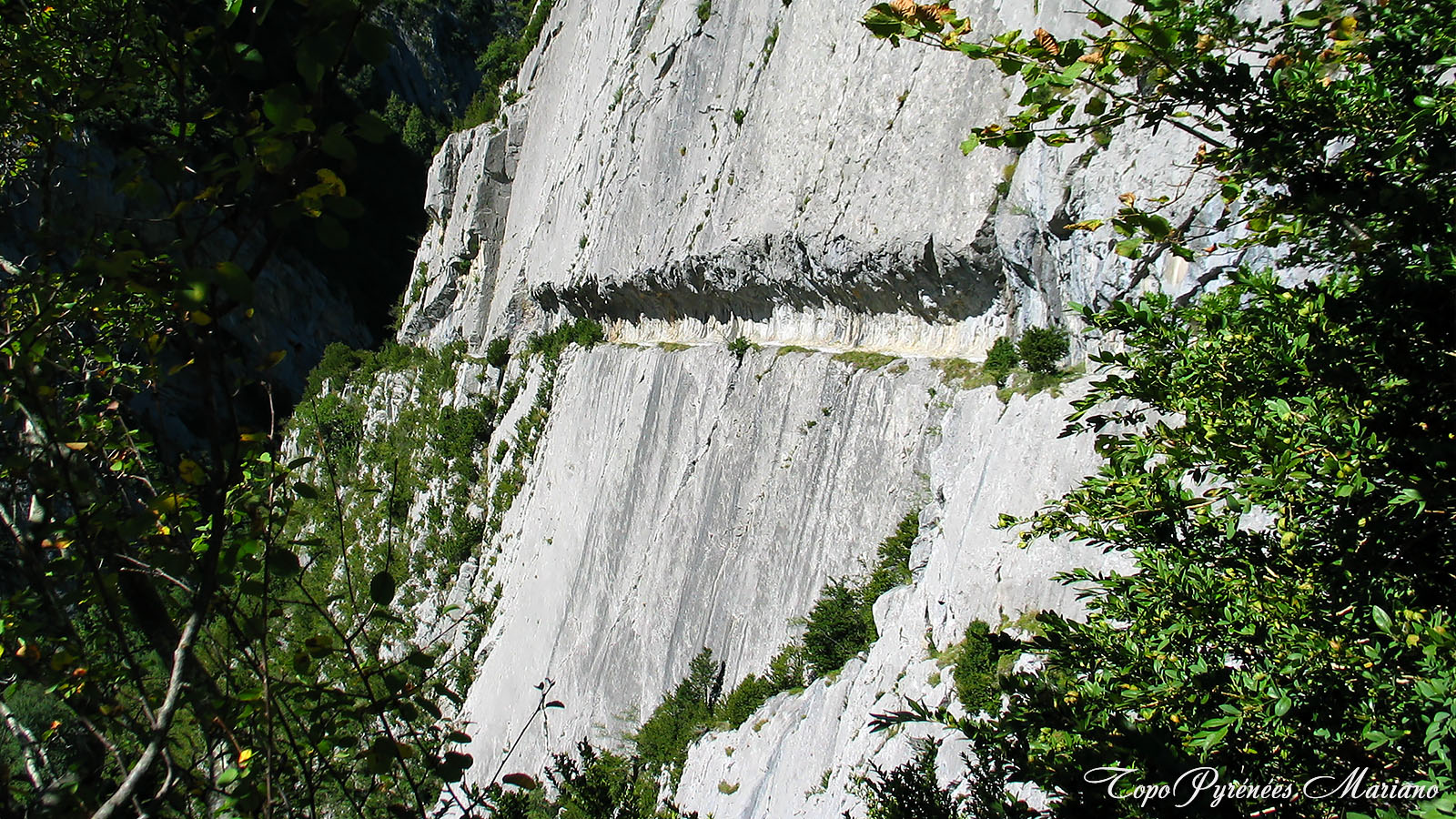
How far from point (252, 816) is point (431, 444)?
22095mm

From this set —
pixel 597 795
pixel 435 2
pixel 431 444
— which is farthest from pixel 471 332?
pixel 435 2

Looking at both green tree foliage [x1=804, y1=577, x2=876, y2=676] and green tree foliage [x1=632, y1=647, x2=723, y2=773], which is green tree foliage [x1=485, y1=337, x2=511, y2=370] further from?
green tree foliage [x1=804, y1=577, x2=876, y2=676]

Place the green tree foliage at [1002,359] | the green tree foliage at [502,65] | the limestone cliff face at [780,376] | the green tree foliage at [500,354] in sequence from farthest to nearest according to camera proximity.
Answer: the green tree foliage at [502,65]
the green tree foliage at [500,354]
the green tree foliage at [1002,359]
the limestone cliff face at [780,376]

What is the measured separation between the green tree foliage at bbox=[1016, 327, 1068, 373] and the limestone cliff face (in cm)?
25

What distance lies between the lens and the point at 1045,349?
707cm

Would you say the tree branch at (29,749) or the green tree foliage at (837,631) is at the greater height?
the tree branch at (29,749)

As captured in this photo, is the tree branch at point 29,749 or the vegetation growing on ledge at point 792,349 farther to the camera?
the vegetation growing on ledge at point 792,349

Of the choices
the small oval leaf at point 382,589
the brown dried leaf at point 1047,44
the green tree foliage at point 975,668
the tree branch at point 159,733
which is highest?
the brown dried leaf at point 1047,44

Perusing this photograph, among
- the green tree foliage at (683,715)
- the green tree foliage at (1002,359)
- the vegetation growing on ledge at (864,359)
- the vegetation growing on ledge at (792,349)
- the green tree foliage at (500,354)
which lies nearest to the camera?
the green tree foliage at (1002,359)

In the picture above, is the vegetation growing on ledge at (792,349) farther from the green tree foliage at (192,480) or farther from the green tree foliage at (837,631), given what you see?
the green tree foliage at (192,480)

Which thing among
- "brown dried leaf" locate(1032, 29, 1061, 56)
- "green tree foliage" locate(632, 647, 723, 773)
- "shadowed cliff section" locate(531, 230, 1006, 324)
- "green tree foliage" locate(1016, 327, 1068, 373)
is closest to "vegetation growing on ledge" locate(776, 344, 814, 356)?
"shadowed cliff section" locate(531, 230, 1006, 324)

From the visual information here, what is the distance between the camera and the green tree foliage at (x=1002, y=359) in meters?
7.59

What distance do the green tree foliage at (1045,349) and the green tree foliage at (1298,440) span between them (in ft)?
14.0

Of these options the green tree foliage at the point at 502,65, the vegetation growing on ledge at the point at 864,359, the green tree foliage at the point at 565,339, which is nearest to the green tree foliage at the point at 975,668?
the vegetation growing on ledge at the point at 864,359
